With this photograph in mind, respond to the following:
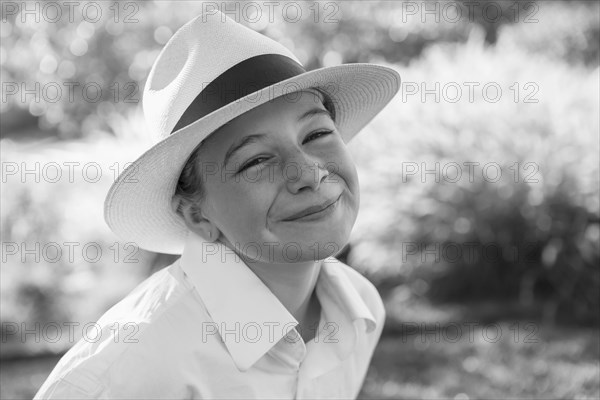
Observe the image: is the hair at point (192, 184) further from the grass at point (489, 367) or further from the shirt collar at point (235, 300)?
the grass at point (489, 367)

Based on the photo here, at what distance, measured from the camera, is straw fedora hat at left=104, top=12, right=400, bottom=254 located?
1.99 metres

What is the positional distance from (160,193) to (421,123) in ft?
8.91

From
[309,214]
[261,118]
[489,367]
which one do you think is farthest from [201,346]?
[489,367]

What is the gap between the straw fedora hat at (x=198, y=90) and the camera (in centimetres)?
199

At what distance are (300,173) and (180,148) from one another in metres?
0.30

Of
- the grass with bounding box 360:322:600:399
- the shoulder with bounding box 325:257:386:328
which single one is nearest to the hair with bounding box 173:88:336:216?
the shoulder with bounding box 325:257:386:328

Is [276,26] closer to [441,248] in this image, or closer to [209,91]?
[441,248]

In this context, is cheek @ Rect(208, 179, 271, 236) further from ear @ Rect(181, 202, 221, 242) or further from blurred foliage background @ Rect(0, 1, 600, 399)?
blurred foliage background @ Rect(0, 1, 600, 399)

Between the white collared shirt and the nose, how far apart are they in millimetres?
330

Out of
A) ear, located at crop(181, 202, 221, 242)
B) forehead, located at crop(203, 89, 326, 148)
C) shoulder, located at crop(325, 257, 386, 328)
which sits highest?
forehead, located at crop(203, 89, 326, 148)

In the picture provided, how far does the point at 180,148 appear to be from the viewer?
203 cm

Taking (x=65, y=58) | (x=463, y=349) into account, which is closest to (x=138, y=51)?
(x=65, y=58)

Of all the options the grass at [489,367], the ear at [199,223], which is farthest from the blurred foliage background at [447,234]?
the ear at [199,223]

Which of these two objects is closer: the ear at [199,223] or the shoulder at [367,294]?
the ear at [199,223]
